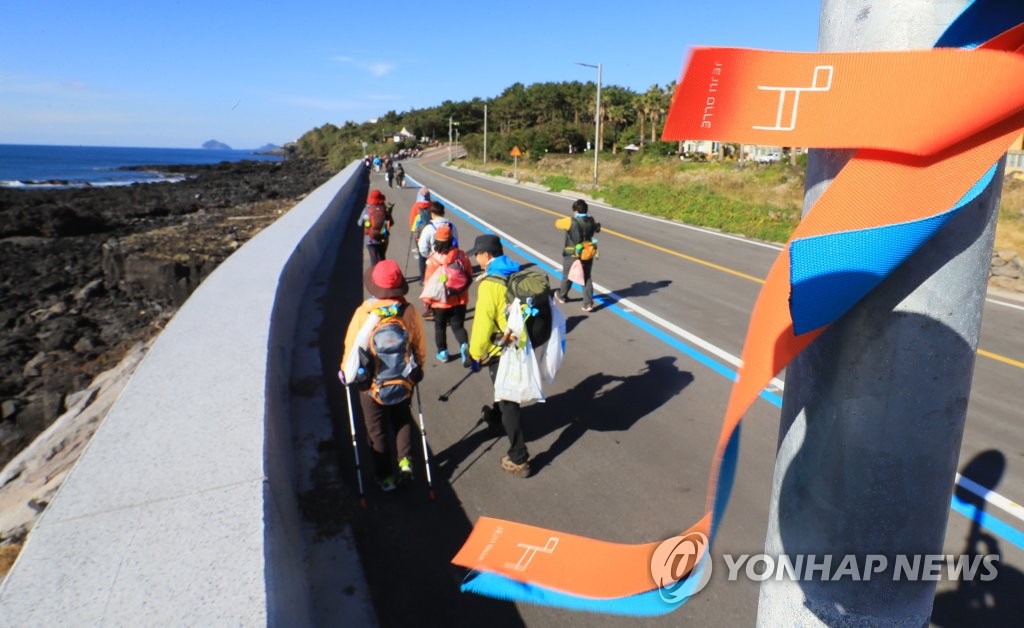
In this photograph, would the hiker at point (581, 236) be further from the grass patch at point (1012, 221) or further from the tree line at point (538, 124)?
the tree line at point (538, 124)

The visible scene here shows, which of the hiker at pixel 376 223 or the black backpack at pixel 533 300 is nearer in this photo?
the black backpack at pixel 533 300

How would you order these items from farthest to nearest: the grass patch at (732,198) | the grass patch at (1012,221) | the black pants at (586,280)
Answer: the grass patch at (732,198) → the grass patch at (1012,221) → the black pants at (586,280)

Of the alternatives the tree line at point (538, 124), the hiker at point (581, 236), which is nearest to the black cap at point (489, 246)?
the hiker at point (581, 236)

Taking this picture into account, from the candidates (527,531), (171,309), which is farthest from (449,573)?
(171,309)

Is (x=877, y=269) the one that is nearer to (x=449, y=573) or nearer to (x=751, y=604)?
(x=751, y=604)

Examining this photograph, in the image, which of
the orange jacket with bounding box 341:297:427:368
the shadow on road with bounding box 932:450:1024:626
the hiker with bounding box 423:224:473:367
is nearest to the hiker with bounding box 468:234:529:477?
the orange jacket with bounding box 341:297:427:368

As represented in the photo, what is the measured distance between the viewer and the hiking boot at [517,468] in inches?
193

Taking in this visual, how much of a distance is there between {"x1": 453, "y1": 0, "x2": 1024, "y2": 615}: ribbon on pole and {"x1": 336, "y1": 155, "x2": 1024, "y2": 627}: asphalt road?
2863mm

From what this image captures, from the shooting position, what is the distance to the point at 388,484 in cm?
462

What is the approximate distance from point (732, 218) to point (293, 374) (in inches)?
684

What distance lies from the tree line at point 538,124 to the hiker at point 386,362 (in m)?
57.0

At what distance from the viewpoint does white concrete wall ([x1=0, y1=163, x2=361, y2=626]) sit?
205cm

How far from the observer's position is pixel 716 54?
1.08 metres

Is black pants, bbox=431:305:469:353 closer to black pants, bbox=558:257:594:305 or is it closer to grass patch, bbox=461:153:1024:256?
black pants, bbox=558:257:594:305
